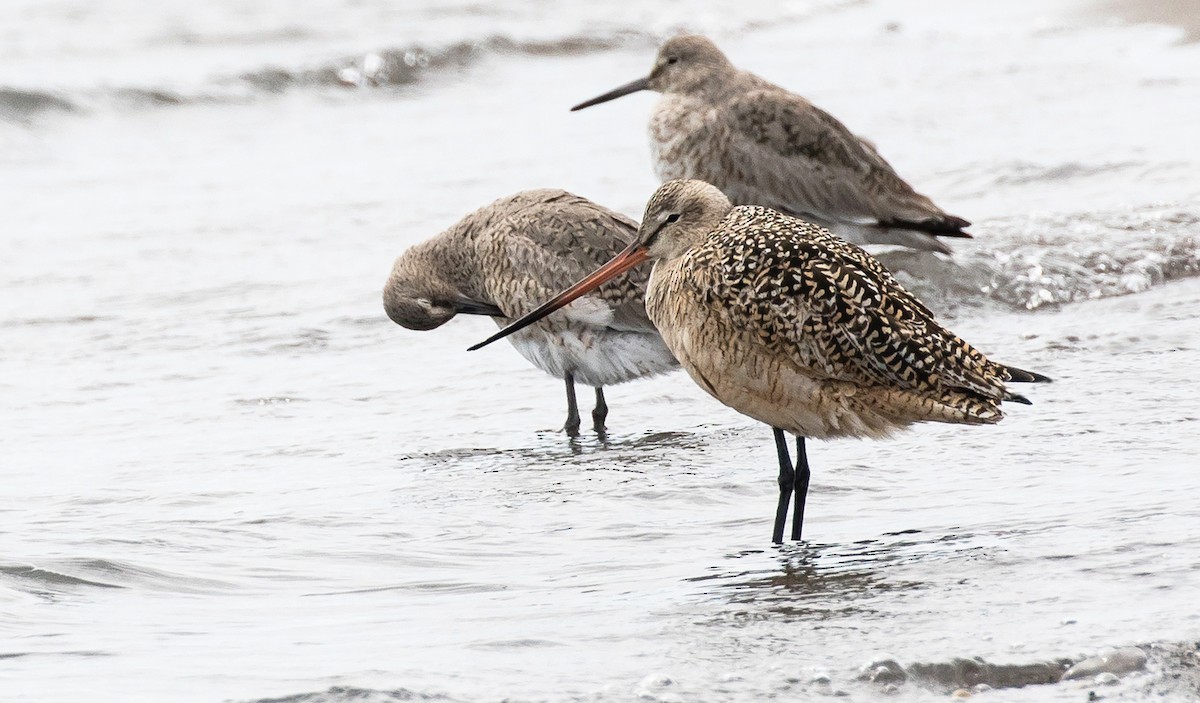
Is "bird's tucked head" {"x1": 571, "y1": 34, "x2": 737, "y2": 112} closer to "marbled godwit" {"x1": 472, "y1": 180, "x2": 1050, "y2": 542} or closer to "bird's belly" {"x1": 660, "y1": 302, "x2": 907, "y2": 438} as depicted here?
"marbled godwit" {"x1": 472, "y1": 180, "x2": 1050, "y2": 542}

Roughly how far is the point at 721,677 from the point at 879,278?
137 centimetres

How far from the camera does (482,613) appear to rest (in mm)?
4004

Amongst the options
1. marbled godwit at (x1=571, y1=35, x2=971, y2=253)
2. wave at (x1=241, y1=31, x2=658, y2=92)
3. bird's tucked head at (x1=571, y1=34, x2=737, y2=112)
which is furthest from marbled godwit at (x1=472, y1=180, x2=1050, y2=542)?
wave at (x1=241, y1=31, x2=658, y2=92)

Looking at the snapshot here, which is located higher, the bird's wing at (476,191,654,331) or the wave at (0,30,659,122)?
the wave at (0,30,659,122)

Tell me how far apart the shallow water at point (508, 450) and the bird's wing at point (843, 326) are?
1.38ft

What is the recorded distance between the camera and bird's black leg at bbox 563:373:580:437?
598cm

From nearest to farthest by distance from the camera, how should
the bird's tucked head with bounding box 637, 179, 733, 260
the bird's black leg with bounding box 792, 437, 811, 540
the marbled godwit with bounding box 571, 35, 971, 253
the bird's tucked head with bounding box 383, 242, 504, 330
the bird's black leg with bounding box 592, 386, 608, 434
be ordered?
1. the bird's black leg with bounding box 792, 437, 811, 540
2. the bird's tucked head with bounding box 637, 179, 733, 260
3. the bird's black leg with bounding box 592, 386, 608, 434
4. the bird's tucked head with bounding box 383, 242, 504, 330
5. the marbled godwit with bounding box 571, 35, 971, 253

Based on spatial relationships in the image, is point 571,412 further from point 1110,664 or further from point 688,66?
point 688,66

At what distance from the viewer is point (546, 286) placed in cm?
605

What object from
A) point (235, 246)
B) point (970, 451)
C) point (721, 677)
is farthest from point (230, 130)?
point (721, 677)

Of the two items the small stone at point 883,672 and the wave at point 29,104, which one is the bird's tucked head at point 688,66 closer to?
the small stone at point 883,672

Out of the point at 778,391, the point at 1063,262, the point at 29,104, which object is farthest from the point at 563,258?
the point at 29,104

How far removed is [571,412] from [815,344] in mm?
1898

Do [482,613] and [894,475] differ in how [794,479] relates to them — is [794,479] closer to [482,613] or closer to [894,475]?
[894,475]
